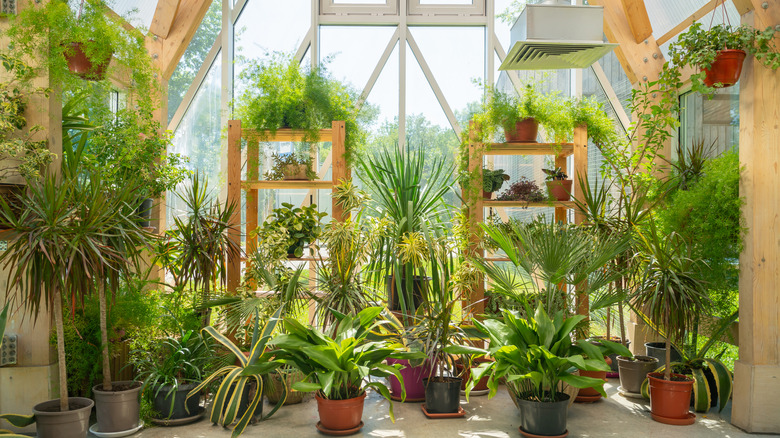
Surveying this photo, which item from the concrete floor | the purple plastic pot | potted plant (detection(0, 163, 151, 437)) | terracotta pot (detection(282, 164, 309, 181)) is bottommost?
the concrete floor

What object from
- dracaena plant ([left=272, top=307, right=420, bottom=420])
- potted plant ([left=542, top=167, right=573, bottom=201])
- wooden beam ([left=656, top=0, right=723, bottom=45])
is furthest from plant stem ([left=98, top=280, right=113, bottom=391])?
wooden beam ([left=656, top=0, right=723, bottom=45])

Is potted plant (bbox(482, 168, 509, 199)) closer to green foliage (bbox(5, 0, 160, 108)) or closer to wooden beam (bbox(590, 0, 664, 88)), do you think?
wooden beam (bbox(590, 0, 664, 88))

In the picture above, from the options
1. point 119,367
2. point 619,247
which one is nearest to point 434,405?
point 619,247

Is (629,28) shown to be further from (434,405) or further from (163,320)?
(163,320)

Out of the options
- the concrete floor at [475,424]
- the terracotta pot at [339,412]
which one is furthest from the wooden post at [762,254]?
the terracotta pot at [339,412]

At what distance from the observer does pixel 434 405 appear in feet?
13.5

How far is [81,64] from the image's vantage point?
3.87 meters

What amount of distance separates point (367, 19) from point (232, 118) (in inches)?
89.9

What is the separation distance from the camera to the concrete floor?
12.4 feet

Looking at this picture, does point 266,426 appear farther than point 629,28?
No

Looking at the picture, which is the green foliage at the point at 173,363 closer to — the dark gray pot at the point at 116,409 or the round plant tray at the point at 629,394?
the dark gray pot at the point at 116,409

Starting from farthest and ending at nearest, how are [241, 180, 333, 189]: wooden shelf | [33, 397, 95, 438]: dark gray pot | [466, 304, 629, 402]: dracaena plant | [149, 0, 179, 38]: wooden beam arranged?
[149, 0, 179, 38]: wooden beam
[241, 180, 333, 189]: wooden shelf
[466, 304, 629, 402]: dracaena plant
[33, 397, 95, 438]: dark gray pot

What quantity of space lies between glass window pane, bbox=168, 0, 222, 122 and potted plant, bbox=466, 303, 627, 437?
4.50m

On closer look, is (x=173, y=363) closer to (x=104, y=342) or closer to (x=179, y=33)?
(x=104, y=342)
